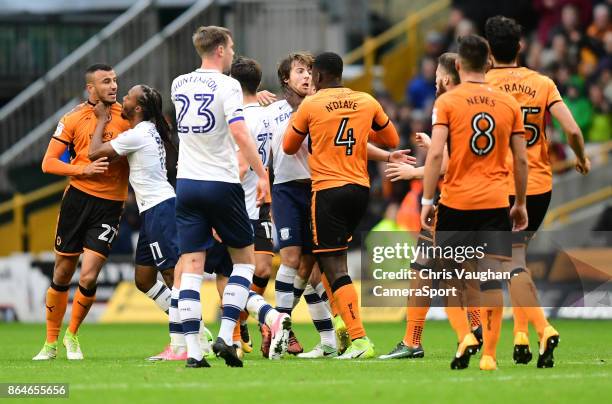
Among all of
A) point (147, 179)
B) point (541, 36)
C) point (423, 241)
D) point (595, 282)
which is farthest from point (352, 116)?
point (541, 36)

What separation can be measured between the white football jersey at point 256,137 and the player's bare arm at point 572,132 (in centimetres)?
291

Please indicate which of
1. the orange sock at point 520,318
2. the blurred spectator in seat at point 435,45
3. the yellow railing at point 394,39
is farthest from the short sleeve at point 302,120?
the yellow railing at point 394,39

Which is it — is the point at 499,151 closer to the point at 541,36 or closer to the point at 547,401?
the point at 547,401

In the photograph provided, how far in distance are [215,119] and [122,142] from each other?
174 centimetres

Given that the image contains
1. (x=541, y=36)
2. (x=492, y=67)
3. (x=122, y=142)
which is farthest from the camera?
(x=541, y=36)

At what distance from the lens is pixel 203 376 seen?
380 inches

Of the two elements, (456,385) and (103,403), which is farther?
(456,385)

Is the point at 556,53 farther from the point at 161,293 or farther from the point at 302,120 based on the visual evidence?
the point at 302,120

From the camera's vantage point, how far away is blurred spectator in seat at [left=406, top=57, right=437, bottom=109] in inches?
977

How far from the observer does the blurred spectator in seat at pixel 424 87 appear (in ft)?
81.5

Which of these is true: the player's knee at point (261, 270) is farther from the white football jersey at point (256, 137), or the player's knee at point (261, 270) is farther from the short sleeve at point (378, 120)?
the short sleeve at point (378, 120)

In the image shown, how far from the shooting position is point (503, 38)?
10633 mm

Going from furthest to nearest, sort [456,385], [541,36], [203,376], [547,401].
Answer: [541,36] → [203,376] → [456,385] → [547,401]

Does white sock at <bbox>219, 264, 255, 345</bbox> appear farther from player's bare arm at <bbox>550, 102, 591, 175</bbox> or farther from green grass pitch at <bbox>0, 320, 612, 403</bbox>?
player's bare arm at <bbox>550, 102, 591, 175</bbox>
